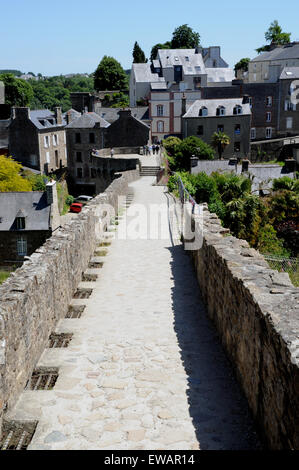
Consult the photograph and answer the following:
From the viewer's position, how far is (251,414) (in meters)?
5.67

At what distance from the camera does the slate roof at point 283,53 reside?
224 ft

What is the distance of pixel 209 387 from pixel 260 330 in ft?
5.42

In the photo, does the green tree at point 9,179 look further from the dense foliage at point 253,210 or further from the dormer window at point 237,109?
the dense foliage at point 253,210

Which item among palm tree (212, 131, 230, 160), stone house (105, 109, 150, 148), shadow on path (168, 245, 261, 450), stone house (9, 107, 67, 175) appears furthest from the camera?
stone house (9, 107, 67, 175)

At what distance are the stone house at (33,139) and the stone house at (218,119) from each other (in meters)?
17.1

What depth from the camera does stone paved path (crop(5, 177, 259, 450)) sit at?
541 centimetres

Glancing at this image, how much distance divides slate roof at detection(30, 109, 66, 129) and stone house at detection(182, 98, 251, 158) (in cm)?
1736

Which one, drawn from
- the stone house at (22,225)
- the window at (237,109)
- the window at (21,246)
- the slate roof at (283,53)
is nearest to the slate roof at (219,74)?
the slate roof at (283,53)

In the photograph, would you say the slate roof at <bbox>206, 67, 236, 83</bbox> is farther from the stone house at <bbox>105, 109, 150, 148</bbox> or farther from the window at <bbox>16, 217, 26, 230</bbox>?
the window at <bbox>16, 217, 26, 230</bbox>

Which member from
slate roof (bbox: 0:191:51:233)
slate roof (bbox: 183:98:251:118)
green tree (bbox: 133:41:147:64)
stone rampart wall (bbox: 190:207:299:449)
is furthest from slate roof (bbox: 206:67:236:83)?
stone rampart wall (bbox: 190:207:299:449)

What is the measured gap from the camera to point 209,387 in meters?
6.48

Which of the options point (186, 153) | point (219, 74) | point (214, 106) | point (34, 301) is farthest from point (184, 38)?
point (34, 301)
